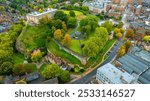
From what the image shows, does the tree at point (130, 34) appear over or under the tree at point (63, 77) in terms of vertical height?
over

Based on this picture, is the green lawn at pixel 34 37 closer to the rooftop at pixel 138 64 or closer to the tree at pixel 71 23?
the tree at pixel 71 23

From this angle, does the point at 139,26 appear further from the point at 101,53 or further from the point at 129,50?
the point at 101,53

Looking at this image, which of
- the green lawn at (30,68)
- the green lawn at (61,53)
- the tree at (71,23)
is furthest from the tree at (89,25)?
the green lawn at (30,68)

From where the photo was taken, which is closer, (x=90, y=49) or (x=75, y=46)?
(x=90, y=49)

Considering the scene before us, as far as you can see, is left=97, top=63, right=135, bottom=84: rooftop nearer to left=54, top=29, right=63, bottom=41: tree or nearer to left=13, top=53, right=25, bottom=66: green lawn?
left=54, top=29, right=63, bottom=41: tree

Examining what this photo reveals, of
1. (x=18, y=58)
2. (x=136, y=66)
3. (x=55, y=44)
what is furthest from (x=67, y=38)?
(x=136, y=66)

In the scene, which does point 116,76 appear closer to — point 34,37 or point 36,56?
point 36,56

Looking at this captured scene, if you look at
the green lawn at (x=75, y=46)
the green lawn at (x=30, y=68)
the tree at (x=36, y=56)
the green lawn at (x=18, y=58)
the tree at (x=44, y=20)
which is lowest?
the green lawn at (x=18, y=58)

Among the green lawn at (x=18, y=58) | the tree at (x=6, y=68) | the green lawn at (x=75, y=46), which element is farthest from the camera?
the green lawn at (x=18, y=58)

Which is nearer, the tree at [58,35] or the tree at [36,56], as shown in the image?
the tree at [36,56]
